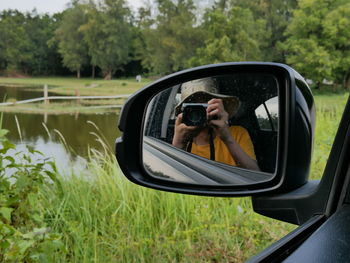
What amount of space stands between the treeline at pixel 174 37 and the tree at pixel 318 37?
2cm

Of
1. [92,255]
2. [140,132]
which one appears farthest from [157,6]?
[140,132]

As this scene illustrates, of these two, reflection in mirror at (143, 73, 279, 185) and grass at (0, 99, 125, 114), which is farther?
grass at (0, 99, 125, 114)

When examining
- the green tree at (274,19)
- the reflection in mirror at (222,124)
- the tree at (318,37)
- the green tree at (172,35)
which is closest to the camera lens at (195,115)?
the reflection in mirror at (222,124)

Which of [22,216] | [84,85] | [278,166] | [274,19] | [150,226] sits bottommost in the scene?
[150,226]

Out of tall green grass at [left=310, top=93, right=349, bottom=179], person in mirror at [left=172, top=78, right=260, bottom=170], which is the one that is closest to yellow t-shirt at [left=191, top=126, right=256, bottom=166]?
person in mirror at [left=172, top=78, right=260, bottom=170]

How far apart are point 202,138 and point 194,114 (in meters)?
0.04

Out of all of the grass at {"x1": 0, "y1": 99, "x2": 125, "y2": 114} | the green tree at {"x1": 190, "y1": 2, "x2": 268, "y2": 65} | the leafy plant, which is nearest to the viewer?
the leafy plant

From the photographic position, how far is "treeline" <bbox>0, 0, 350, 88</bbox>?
18.3 ft

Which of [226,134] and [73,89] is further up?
[226,134]

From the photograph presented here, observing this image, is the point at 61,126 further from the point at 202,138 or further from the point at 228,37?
the point at 202,138

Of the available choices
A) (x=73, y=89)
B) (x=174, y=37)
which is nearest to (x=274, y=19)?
(x=174, y=37)

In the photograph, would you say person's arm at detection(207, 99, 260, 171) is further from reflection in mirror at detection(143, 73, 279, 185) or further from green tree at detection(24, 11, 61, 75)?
green tree at detection(24, 11, 61, 75)

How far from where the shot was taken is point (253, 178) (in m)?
0.54

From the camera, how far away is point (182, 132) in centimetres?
56
